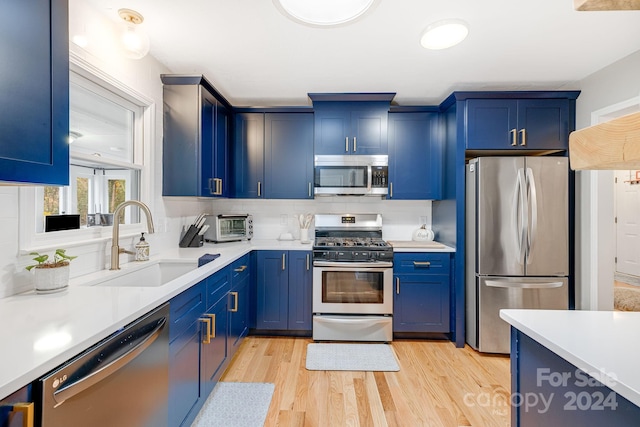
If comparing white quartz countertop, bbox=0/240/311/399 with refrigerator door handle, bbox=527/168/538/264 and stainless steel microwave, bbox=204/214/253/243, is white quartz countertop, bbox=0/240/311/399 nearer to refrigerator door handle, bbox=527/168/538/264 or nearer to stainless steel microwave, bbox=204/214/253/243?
stainless steel microwave, bbox=204/214/253/243

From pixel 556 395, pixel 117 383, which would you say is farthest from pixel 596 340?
pixel 117 383

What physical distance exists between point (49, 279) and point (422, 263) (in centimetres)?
261

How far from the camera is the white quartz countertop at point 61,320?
73 centimetres

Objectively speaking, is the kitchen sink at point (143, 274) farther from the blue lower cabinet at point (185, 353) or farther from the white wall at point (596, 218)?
the white wall at point (596, 218)

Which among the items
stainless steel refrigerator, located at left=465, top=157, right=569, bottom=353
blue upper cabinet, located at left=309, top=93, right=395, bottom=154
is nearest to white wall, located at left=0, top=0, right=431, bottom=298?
blue upper cabinet, located at left=309, top=93, right=395, bottom=154

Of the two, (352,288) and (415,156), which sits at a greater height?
(415,156)

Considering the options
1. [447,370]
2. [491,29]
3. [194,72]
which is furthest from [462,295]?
[194,72]

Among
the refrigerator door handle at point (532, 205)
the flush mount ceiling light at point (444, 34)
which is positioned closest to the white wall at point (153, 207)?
the refrigerator door handle at point (532, 205)

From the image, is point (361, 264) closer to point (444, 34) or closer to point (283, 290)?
point (283, 290)

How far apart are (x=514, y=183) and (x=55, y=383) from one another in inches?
118

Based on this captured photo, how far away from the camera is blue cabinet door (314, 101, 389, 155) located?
2.97 metres

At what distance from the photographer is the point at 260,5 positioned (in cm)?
165

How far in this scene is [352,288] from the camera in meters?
2.75

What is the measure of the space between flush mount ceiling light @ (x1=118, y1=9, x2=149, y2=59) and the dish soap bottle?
3.76ft
